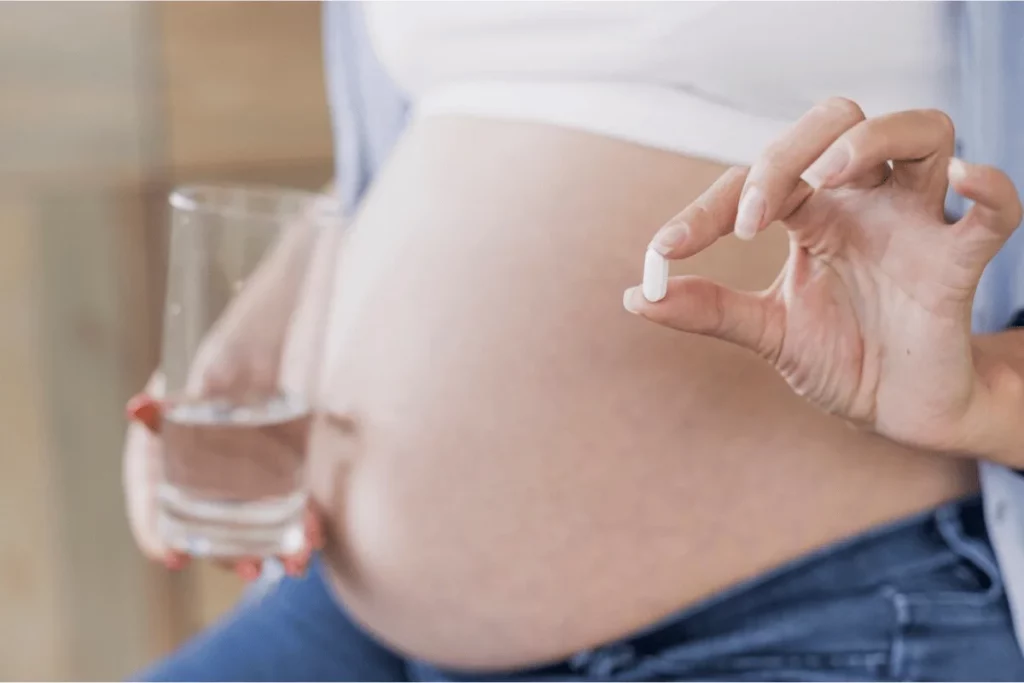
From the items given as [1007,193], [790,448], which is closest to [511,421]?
[790,448]

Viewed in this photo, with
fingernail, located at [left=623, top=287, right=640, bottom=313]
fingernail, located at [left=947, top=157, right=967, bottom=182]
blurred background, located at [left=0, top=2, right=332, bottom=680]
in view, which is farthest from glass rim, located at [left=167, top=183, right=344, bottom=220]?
blurred background, located at [left=0, top=2, right=332, bottom=680]

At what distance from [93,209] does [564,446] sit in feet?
2.75

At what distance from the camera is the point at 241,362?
62cm

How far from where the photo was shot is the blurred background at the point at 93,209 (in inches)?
41.6

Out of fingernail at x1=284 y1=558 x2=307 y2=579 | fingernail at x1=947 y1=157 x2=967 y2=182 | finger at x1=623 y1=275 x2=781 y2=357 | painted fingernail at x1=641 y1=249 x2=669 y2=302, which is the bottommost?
fingernail at x1=284 y1=558 x2=307 y2=579

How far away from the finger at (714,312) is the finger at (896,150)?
61 mm

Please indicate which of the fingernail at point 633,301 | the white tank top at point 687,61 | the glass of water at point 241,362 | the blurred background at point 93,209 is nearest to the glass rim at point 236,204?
the glass of water at point 241,362

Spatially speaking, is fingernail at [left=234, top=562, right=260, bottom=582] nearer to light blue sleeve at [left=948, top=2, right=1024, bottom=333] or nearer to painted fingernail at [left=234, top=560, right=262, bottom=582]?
painted fingernail at [left=234, top=560, right=262, bottom=582]

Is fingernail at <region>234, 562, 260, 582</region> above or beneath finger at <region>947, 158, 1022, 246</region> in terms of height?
beneath

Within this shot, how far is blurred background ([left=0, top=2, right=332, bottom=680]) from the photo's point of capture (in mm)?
1056

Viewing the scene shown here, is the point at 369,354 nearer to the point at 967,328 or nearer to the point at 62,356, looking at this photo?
the point at 967,328

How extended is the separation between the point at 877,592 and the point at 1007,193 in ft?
0.76

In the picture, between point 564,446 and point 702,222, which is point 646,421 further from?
point 702,222

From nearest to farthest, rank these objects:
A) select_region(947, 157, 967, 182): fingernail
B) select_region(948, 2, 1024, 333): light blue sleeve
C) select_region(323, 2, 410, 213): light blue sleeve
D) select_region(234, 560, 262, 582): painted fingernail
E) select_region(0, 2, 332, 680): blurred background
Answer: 1. select_region(947, 157, 967, 182): fingernail
2. select_region(948, 2, 1024, 333): light blue sleeve
3. select_region(234, 560, 262, 582): painted fingernail
4. select_region(323, 2, 410, 213): light blue sleeve
5. select_region(0, 2, 332, 680): blurred background
